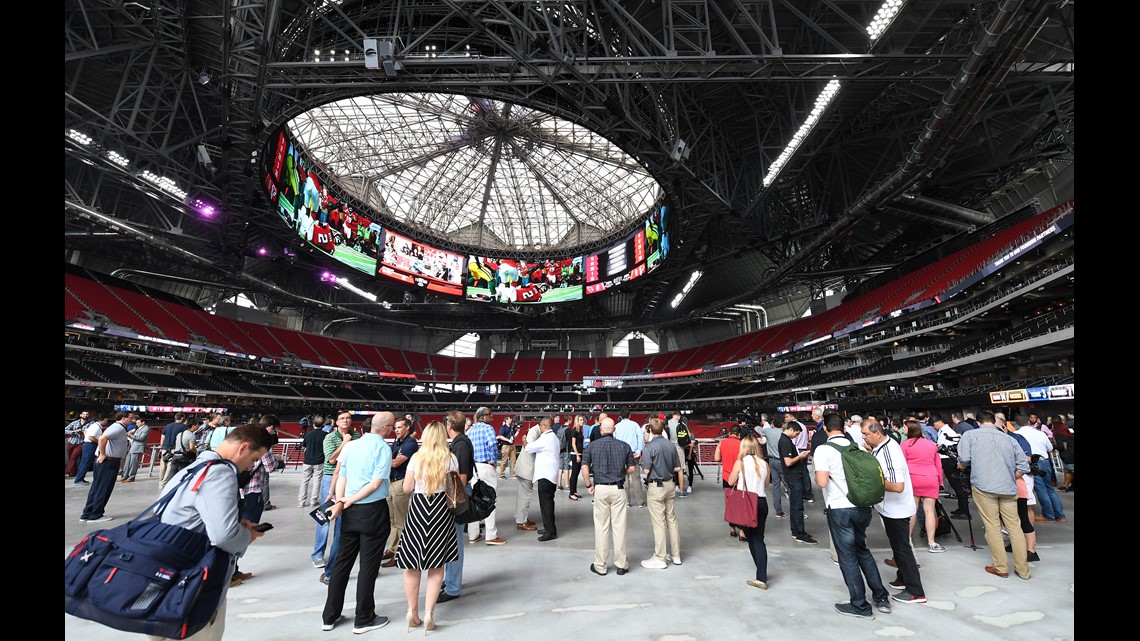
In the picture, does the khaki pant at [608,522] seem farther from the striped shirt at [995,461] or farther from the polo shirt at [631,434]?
the striped shirt at [995,461]

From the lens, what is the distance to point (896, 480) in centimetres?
491

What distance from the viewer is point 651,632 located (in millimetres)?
3875

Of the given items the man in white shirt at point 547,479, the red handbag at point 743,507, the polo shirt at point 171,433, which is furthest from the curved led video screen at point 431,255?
the red handbag at point 743,507

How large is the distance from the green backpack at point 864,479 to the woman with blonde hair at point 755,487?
0.98 m

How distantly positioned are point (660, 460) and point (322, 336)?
5074cm

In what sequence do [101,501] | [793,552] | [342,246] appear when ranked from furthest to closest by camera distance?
[342,246] → [101,501] → [793,552]

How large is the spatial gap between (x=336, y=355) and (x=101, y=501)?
135 feet

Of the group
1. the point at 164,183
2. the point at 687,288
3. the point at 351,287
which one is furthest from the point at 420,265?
the point at 687,288

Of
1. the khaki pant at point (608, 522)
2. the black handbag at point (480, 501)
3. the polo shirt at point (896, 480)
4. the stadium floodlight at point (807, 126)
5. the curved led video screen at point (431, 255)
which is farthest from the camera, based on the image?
the curved led video screen at point (431, 255)

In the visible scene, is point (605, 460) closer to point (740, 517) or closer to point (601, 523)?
point (601, 523)

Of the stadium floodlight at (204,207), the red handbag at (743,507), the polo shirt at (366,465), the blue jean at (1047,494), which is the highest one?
the stadium floodlight at (204,207)

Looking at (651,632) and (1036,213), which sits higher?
(1036,213)

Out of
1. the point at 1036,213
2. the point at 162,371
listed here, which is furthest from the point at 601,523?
the point at 162,371

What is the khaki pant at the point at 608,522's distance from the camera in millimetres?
5520
